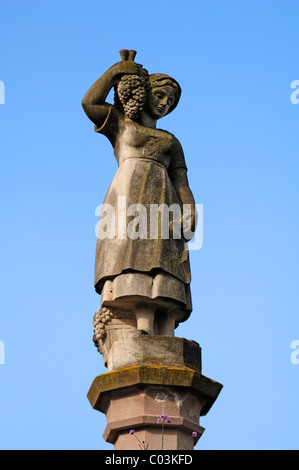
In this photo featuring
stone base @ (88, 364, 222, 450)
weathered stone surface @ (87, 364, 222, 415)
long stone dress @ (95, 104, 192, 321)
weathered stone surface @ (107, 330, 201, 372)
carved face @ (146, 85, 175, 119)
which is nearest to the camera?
stone base @ (88, 364, 222, 450)

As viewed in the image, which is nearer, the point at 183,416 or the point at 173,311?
the point at 183,416

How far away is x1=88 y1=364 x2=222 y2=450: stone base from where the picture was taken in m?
12.7

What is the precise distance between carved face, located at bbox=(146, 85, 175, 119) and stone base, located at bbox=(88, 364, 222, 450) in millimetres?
3451

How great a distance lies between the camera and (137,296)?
13.4 meters

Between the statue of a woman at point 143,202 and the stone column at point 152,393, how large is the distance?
1.39 ft

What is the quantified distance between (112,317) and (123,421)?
1.41 m

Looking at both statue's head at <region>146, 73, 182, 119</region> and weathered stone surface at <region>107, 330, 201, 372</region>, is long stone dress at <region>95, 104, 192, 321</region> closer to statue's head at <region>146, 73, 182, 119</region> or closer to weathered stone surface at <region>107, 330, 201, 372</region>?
statue's head at <region>146, 73, 182, 119</region>

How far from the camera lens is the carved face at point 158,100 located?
14.7 metres

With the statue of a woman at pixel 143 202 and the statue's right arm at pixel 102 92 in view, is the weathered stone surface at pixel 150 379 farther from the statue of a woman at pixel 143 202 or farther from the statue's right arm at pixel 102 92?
the statue's right arm at pixel 102 92

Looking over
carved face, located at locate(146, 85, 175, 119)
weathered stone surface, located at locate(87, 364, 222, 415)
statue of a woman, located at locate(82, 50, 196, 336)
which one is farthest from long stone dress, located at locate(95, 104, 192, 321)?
weathered stone surface, located at locate(87, 364, 222, 415)

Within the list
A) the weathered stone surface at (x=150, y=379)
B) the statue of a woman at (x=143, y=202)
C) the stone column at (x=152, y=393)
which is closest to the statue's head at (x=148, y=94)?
the statue of a woman at (x=143, y=202)

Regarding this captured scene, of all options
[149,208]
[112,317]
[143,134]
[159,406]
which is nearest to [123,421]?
[159,406]

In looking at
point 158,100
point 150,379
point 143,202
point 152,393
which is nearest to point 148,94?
point 158,100
